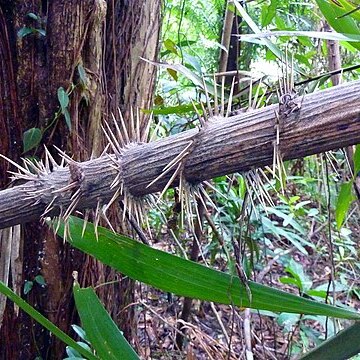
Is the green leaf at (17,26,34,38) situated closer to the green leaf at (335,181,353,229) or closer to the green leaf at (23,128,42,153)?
the green leaf at (23,128,42,153)

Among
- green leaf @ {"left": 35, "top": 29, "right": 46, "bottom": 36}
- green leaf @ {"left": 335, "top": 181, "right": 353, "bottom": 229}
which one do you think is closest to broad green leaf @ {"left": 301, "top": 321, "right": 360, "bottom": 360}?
green leaf @ {"left": 335, "top": 181, "right": 353, "bottom": 229}

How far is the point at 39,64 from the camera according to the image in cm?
90

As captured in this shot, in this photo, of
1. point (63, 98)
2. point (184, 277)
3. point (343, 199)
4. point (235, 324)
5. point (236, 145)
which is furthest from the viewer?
point (235, 324)

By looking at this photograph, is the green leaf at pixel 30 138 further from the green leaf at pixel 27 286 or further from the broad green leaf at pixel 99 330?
the broad green leaf at pixel 99 330

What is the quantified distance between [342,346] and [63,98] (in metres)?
0.67

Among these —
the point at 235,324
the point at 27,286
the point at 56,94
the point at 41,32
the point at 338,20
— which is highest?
the point at 41,32

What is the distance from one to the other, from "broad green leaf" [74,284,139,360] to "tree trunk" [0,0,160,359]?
0.40 m

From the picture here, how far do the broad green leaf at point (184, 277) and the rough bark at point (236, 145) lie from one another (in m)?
0.10

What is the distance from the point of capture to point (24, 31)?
880 mm

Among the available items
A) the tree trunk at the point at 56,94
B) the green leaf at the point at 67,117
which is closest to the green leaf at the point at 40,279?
the tree trunk at the point at 56,94

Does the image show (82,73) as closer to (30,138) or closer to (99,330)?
(30,138)

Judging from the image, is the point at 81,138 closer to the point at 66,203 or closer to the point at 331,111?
the point at 66,203

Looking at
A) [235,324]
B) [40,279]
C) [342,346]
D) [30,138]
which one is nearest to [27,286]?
[40,279]

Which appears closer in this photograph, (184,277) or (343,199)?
(184,277)
